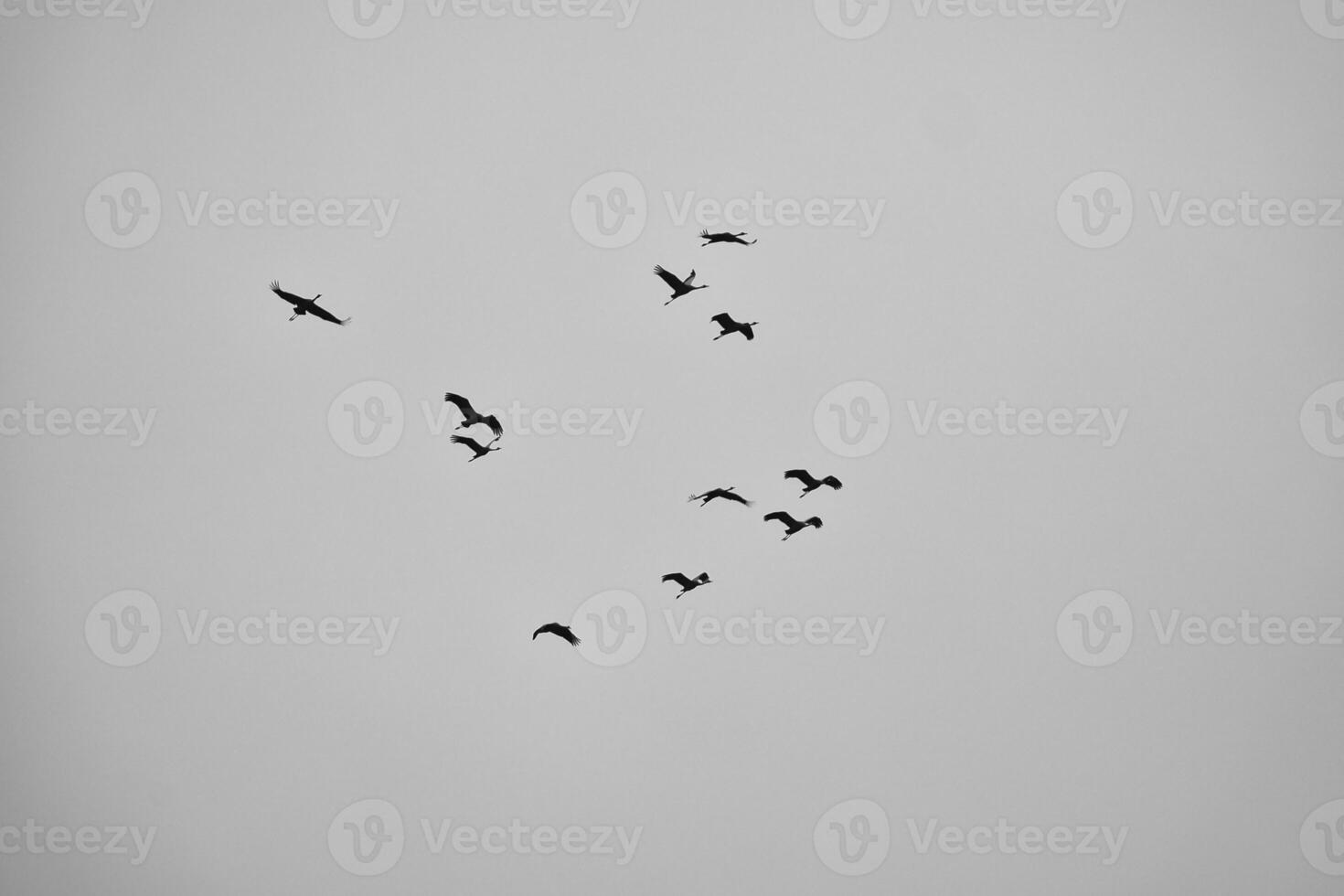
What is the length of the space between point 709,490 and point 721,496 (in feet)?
0.11

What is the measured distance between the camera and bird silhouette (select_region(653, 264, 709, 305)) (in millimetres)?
1949

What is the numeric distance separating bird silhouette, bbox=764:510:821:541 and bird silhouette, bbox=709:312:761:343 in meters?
0.41

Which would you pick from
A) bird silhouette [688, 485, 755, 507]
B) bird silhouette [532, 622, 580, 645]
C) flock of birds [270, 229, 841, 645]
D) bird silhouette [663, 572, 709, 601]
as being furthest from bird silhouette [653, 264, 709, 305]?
bird silhouette [532, 622, 580, 645]

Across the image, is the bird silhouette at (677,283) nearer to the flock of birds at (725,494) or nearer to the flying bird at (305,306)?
the flock of birds at (725,494)

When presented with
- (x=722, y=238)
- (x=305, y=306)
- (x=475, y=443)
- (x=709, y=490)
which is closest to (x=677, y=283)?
(x=722, y=238)

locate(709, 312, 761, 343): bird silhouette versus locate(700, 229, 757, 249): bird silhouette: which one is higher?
locate(700, 229, 757, 249): bird silhouette

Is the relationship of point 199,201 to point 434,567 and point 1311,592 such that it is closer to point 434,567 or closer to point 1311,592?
point 434,567

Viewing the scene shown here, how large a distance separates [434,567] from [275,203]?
0.91m

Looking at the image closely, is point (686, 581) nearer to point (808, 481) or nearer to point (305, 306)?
point (808, 481)

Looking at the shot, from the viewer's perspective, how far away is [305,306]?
195 cm

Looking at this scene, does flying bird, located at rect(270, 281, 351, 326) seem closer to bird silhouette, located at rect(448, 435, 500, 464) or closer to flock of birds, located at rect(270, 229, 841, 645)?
flock of birds, located at rect(270, 229, 841, 645)

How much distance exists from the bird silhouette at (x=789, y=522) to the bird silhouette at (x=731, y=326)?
0.41m

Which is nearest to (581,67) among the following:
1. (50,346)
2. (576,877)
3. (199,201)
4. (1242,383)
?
(199,201)

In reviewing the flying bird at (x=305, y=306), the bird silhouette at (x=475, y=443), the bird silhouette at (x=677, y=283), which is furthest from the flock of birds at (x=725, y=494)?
the flying bird at (x=305, y=306)
